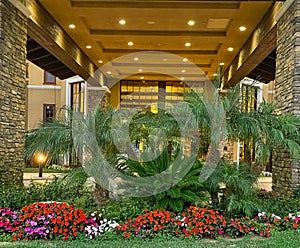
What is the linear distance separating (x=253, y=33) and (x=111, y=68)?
6.17 m

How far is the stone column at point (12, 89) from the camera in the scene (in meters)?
5.80

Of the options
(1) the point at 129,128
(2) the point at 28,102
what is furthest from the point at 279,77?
(2) the point at 28,102

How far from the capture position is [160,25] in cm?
856

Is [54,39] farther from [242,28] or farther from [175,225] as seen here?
[175,225]

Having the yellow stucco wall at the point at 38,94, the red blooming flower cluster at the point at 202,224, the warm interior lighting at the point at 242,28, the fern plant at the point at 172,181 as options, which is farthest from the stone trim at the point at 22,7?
the yellow stucco wall at the point at 38,94

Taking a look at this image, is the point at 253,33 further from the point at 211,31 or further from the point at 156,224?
the point at 156,224

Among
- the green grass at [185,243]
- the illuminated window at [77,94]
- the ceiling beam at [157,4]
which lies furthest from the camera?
the illuminated window at [77,94]

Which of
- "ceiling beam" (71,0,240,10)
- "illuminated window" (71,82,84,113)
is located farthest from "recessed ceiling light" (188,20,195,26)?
"illuminated window" (71,82,84,113)

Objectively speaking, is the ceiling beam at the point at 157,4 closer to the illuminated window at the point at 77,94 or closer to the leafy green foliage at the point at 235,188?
the leafy green foliage at the point at 235,188

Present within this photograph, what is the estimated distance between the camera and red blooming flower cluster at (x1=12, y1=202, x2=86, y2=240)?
14.1 feet

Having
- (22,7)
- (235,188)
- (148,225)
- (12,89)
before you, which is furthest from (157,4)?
(148,225)

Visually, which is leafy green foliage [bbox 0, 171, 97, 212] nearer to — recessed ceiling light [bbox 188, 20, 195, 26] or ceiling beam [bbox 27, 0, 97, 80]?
ceiling beam [bbox 27, 0, 97, 80]

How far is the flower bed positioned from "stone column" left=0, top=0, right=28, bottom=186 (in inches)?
60.6

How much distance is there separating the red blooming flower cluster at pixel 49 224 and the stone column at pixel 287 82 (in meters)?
3.30
